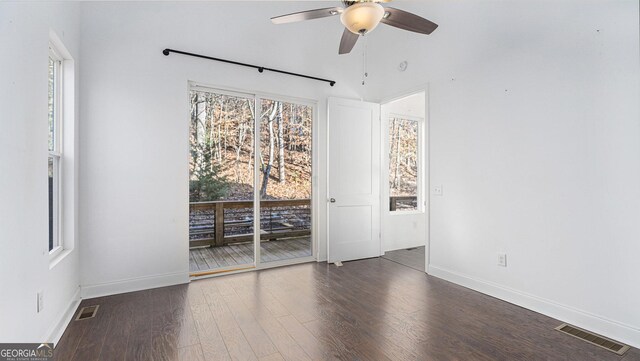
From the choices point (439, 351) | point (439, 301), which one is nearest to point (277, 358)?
point (439, 351)

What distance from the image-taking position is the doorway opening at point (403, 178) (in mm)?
4980

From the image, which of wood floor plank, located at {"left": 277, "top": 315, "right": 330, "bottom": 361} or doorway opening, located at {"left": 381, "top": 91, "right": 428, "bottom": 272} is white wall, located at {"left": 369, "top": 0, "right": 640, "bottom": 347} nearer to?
doorway opening, located at {"left": 381, "top": 91, "right": 428, "bottom": 272}

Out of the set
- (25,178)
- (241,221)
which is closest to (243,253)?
(241,221)

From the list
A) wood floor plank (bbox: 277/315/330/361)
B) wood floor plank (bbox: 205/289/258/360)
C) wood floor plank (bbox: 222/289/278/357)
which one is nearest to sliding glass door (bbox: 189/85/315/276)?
wood floor plank (bbox: 205/289/258/360)

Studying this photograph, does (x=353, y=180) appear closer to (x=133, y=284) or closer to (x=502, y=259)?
(x=502, y=259)

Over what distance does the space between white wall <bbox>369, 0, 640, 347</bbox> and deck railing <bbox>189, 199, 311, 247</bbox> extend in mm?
1869

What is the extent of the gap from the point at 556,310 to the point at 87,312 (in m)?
4.21

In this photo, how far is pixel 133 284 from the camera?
129 inches

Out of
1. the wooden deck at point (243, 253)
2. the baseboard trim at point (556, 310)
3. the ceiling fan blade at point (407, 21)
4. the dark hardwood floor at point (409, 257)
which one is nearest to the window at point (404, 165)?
the dark hardwood floor at point (409, 257)

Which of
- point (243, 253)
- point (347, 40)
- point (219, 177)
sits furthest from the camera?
point (243, 253)

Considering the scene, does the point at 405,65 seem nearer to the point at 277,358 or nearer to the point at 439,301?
the point at 439,301

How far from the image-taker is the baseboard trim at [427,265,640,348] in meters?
2.30

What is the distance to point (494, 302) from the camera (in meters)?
3.03

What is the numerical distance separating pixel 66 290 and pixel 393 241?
429 cm
